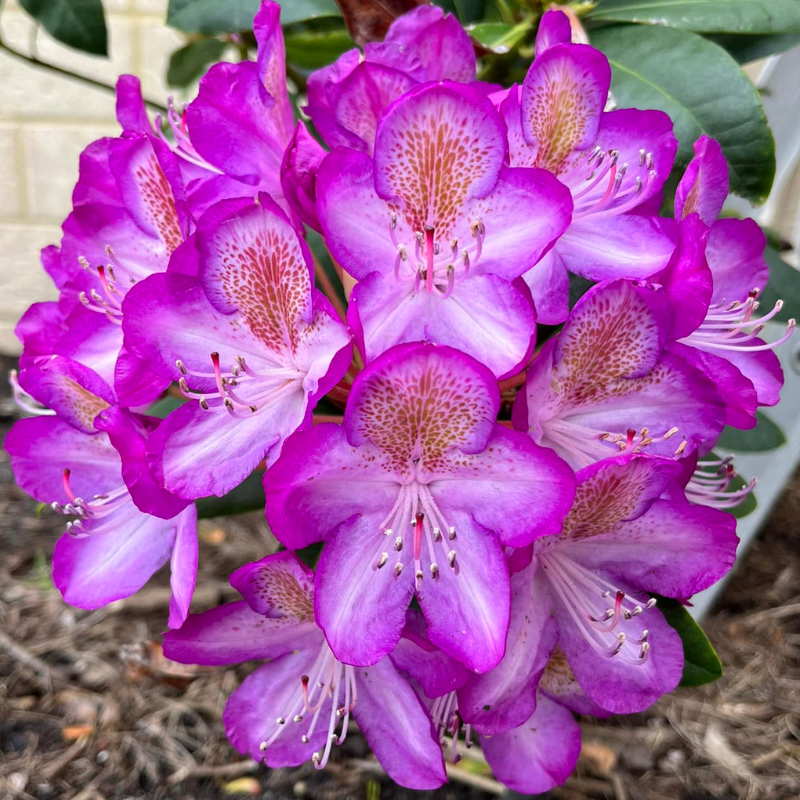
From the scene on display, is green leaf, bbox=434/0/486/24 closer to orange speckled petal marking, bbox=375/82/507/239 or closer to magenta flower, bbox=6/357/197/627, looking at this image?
orange speckled petal marking, bbox=375/82/507/239

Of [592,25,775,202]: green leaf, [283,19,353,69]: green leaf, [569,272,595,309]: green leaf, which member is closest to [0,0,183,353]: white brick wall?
[283,19,353,69]: green leaf

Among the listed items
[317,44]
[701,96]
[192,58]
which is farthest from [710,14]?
[192,58]

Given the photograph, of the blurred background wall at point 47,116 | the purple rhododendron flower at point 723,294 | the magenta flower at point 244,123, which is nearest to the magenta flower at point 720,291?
the purple rhododendron flower at point 723,294

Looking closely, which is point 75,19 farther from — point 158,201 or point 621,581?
point 621,581

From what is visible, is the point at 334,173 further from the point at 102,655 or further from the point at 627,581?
the point at 102,655

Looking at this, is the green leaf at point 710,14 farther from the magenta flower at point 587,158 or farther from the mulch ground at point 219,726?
the mulch ground at point 219,726

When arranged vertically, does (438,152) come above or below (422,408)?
above

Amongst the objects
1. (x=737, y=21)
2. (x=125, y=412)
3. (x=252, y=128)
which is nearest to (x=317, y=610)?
(x=125, y=412)

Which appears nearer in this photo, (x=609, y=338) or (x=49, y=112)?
(x=609, y=338)
